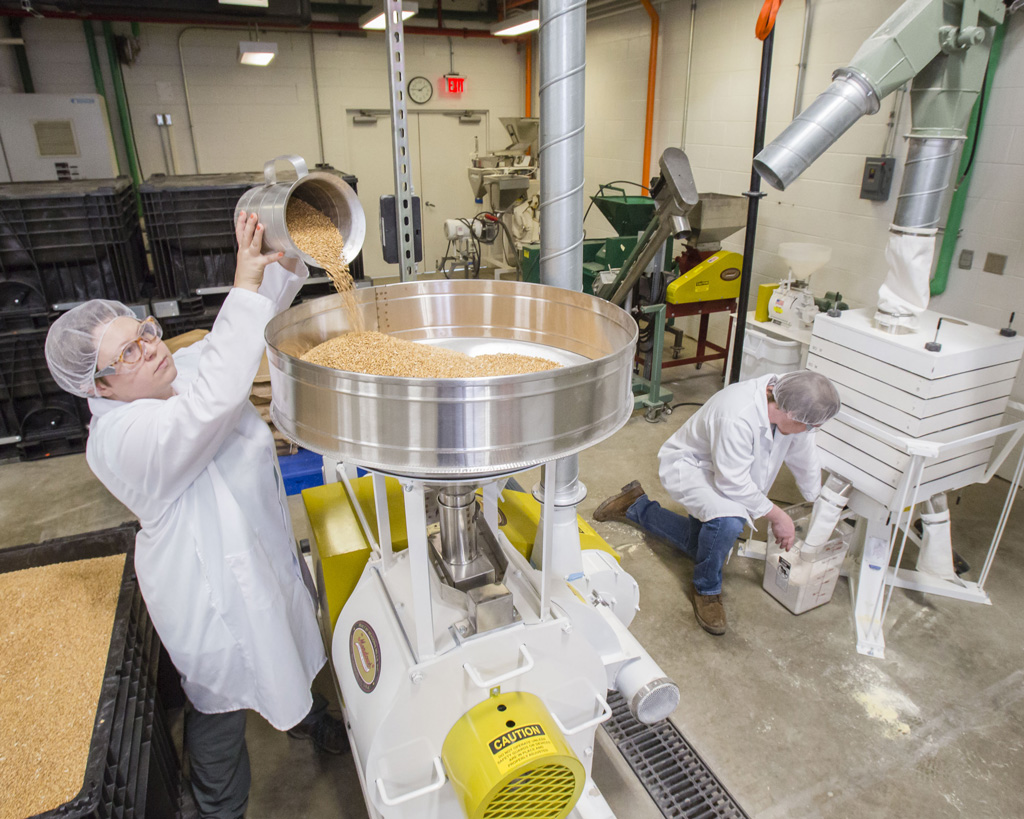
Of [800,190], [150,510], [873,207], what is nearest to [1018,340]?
[873,207]

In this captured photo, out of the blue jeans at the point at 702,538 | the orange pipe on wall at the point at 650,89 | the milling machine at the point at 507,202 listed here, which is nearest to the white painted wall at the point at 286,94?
the milling machine at the point at 507,202

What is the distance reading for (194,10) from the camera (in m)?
4.00

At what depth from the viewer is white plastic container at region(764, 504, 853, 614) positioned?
2.29m

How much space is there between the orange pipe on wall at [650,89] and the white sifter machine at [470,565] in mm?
4421

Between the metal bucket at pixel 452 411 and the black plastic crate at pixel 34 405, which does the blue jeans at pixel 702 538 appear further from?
the black plastic crate at pixel 34 405

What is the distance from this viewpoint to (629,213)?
4.14 metres

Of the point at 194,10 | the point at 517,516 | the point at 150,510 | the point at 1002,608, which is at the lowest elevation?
the point at 1002,608

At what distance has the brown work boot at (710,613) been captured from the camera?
226 cm

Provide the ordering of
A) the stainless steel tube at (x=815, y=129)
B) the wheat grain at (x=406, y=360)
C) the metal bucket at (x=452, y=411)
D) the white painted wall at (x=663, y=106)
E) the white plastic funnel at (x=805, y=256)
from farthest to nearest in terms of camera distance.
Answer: the white plastic funnel at (x=805, y=256) < the white painted wall at (x=663, y=106) < the stainless steel tube at (x=815, y=129) < the wheat grain at (x=406, y=360) < the metal bucket at (x=452, y=411)

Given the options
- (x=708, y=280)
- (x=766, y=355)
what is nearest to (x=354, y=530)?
(x=766, y=355)

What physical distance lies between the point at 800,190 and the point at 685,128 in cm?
127

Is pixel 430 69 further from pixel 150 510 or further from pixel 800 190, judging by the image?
pixel 150 510

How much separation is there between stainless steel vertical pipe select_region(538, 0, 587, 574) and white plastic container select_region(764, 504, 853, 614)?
5.30 feet

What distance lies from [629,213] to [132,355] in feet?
11.3
